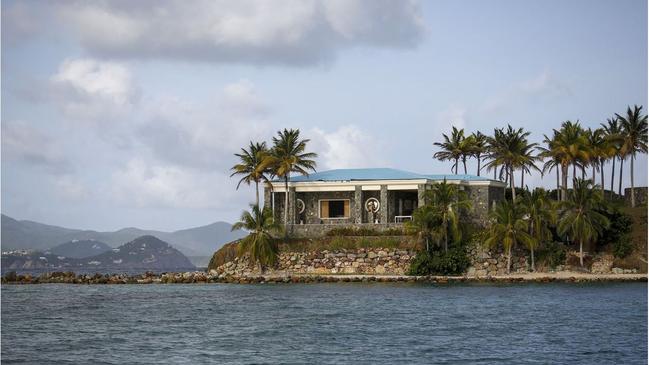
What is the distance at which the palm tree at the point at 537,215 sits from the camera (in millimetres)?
68625

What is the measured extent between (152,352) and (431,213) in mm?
34138

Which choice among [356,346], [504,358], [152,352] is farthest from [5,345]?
[504,358]

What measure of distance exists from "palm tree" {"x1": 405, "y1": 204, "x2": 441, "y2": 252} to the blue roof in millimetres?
7091

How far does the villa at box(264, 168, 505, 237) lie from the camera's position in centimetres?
7488

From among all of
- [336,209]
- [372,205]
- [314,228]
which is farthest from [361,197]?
[314,228]

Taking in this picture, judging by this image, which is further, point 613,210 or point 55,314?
point 613,210

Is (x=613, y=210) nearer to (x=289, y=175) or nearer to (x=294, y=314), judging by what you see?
(x=289, y=175)

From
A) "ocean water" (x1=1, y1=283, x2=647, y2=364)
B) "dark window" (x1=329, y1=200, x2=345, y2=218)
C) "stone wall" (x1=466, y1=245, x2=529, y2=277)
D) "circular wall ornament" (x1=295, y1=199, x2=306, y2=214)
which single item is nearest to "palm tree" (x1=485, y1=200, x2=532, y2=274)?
"stone wall" (x1=466, y1=245, x2=529, y2=277)

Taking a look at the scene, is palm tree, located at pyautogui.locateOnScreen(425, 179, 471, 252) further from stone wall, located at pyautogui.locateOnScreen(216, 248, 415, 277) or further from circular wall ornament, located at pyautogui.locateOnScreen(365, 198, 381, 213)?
circular wall ornament, located at pyautogui.locateOnScreen(365, 198, 381, 213)

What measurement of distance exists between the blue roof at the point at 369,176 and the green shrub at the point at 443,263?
7.77 meters

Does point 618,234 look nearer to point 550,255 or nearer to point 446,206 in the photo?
point 550,255

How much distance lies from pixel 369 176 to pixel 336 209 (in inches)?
149

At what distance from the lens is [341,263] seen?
72.4m

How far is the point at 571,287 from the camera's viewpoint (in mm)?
62781
